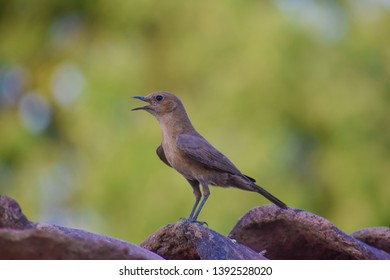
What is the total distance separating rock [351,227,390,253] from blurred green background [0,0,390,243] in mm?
5483

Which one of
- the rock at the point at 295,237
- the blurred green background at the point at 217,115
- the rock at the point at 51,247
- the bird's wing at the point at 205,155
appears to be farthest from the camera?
the blurred green background at the point at 217,115

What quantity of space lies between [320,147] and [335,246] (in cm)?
715

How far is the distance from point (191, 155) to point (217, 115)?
5.81 metres

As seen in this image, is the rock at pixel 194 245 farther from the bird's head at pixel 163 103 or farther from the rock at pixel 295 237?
the bird's head at pixel 163 103

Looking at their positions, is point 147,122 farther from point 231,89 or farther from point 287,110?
point 287,110

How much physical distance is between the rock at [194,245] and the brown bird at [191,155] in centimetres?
103

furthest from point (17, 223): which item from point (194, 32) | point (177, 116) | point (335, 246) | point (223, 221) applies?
point (194, 32)

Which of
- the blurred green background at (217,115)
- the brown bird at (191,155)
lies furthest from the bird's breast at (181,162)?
the blurred green background at (217,115)

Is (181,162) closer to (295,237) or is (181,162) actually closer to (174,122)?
(174,122)

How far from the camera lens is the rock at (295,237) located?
235 centimetres

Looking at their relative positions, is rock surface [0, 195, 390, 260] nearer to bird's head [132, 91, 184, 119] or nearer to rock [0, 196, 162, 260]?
rock [0, 196, 162, 260]

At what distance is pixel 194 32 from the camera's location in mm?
10375

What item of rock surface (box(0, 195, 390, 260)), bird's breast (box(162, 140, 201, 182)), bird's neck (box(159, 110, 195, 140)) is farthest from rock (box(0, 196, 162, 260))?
bird's neck (box(159, 110, 195, 140))

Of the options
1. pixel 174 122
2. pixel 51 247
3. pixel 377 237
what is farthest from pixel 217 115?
pixel 51 247
